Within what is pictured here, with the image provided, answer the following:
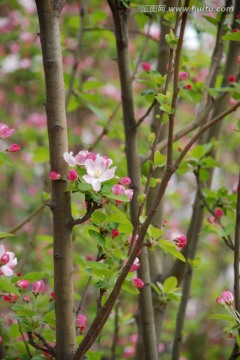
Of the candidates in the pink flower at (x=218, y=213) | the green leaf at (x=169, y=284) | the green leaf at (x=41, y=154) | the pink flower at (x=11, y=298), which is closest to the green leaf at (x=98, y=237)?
the pink flower at (x=11, y=298)

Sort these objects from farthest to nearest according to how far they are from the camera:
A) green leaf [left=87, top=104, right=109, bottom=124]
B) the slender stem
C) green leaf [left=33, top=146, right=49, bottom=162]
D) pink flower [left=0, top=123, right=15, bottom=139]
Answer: green leaf [left=33, top=146, right=49, bottom=162] < green leaf [left=87, top=104, right=109, bottom=124] < pink flower [left=0, top=123, right=15, bottom=139] < the slender stem

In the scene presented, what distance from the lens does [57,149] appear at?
1061 millimetres

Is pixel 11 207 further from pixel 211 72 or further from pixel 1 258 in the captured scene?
pixel 1 258

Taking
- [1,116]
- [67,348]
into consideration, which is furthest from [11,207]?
[67,348]

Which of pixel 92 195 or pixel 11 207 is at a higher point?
pixel 92 195

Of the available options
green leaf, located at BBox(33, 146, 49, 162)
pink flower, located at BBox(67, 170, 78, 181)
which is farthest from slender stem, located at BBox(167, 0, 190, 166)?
green leaf, located at BBox(33, 146, 49, 162)

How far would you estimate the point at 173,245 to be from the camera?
39.1 inches

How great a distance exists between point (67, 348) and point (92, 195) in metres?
0.35

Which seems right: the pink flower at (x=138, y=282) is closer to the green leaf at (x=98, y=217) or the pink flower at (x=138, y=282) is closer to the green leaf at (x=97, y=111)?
the green leaf at (x=98, y=217)

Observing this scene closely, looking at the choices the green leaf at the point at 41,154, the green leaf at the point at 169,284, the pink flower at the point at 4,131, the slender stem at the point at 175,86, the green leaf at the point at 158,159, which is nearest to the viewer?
the slender stem at the point at 175,86

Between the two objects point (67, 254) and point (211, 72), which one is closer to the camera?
point (67, 254)

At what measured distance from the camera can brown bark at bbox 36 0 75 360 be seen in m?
1.05

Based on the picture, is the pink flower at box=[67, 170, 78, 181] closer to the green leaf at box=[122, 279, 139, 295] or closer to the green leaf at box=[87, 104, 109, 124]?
the green leaf at box=[122, 279, 139, 295]

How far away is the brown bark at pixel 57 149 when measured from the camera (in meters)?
1.05
